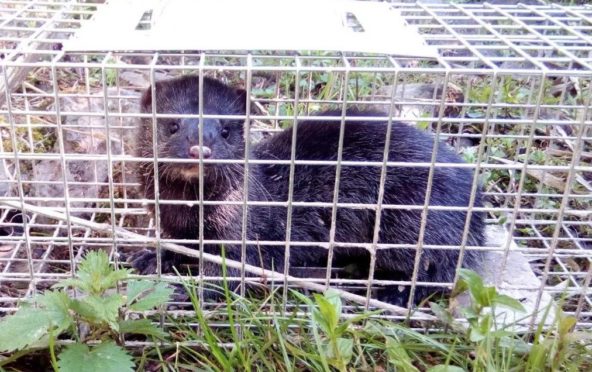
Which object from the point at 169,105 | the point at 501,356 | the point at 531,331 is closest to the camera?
the point at 501,356

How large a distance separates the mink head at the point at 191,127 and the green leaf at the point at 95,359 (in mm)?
564

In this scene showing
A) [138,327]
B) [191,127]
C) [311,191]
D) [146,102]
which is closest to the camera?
[138,327]

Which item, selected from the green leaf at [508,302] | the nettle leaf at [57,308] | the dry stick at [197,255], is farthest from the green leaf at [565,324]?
the nettle leaf at [57,308]

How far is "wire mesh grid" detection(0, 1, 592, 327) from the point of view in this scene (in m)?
1.68

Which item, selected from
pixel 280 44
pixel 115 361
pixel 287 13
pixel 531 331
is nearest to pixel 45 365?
pixel 115 361

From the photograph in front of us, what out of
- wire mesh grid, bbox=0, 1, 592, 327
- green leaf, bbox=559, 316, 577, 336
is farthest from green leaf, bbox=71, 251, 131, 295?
green leaf, bbox=559, 316, 577, 336

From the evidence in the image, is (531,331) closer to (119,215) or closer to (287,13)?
(287,13)

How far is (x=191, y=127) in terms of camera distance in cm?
200

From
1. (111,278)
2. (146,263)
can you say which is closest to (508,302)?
(111,278)

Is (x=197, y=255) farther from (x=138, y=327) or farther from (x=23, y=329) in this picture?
(x=23, y=329)

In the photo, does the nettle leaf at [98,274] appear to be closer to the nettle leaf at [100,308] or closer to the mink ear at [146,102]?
the nettle leaf at [100,308]

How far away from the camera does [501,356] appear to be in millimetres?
1746

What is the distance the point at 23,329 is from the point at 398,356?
93cm

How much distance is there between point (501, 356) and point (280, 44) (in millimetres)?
1014
